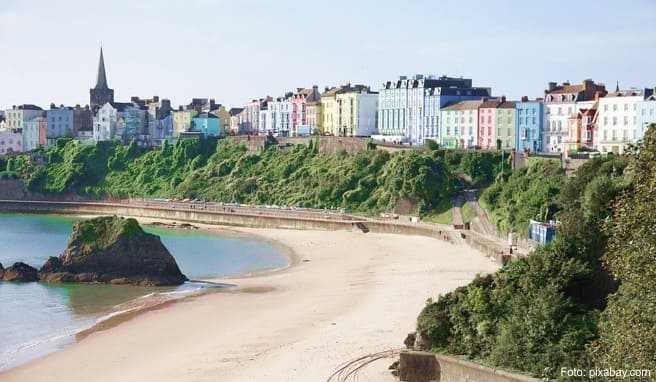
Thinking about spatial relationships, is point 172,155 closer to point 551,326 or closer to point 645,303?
point 551,326

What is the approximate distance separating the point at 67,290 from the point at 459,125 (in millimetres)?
40895

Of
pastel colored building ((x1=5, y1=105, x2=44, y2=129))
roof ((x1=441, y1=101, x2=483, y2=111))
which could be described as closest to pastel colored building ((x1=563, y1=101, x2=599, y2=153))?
roof ((x1=441, y1=101, x2=483, y2=111))

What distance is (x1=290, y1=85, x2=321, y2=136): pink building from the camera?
300ft

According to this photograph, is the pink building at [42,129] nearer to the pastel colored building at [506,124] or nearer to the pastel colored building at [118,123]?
the pastel colored building at [118,123]

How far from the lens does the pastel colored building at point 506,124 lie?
64.8 m

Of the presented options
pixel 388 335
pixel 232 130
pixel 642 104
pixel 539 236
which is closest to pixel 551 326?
pixel 388 335

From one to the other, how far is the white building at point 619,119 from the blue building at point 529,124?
7042 millimetres

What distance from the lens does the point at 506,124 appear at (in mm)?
65312

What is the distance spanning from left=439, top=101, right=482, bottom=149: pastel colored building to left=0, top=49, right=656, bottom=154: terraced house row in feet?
0.24

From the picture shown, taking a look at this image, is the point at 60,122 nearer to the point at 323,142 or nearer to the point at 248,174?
the point at 248,174

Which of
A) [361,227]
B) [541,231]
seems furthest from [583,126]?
[541,231]

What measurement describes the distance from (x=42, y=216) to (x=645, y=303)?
6625cm

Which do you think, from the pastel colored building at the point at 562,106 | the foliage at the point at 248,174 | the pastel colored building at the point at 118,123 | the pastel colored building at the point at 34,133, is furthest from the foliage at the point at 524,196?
the pastel colored building at the point at 34,133

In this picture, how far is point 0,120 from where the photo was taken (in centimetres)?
11662
